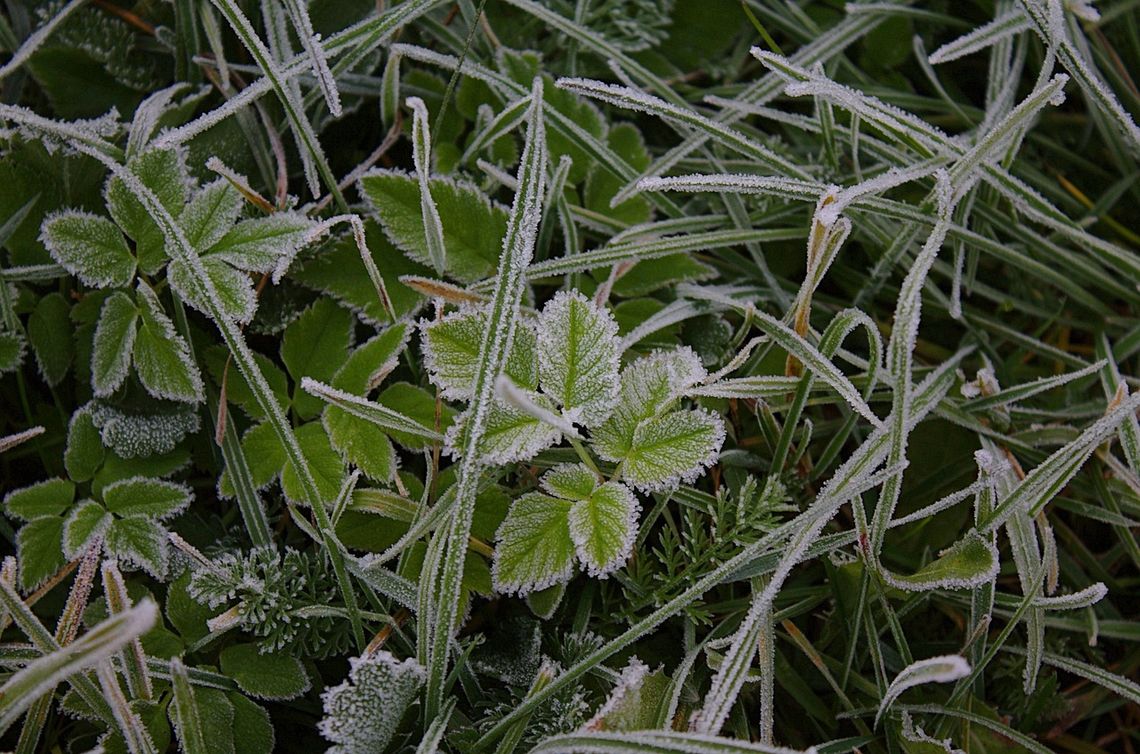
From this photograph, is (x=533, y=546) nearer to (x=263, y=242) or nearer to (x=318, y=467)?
(x=318, y=467)

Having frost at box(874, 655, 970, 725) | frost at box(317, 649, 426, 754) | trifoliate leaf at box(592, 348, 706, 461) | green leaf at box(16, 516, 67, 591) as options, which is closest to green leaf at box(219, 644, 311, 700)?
frost at box(317, 649, 426, 754)

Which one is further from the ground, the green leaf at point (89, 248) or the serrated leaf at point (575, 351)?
the green leaf at point (89, 248)

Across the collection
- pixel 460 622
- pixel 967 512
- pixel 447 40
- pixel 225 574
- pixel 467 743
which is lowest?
pixel 967 512

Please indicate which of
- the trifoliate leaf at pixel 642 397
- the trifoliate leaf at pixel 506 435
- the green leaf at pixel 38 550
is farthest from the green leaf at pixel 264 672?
the trifoliate leaf at pixel 642 397

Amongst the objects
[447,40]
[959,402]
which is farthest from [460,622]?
[447,40]

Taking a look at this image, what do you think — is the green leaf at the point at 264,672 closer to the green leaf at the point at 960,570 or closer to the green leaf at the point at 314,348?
the green leaf at the point at 314,348

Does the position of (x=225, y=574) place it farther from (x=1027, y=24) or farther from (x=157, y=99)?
(x=1027, y=24)

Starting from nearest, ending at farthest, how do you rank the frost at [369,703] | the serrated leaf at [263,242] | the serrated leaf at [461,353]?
the frost at [369,703], the serrated leaf at [461,353], the serrated leaf at [263,242]

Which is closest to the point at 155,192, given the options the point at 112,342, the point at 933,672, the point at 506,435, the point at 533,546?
the point at 112,342
